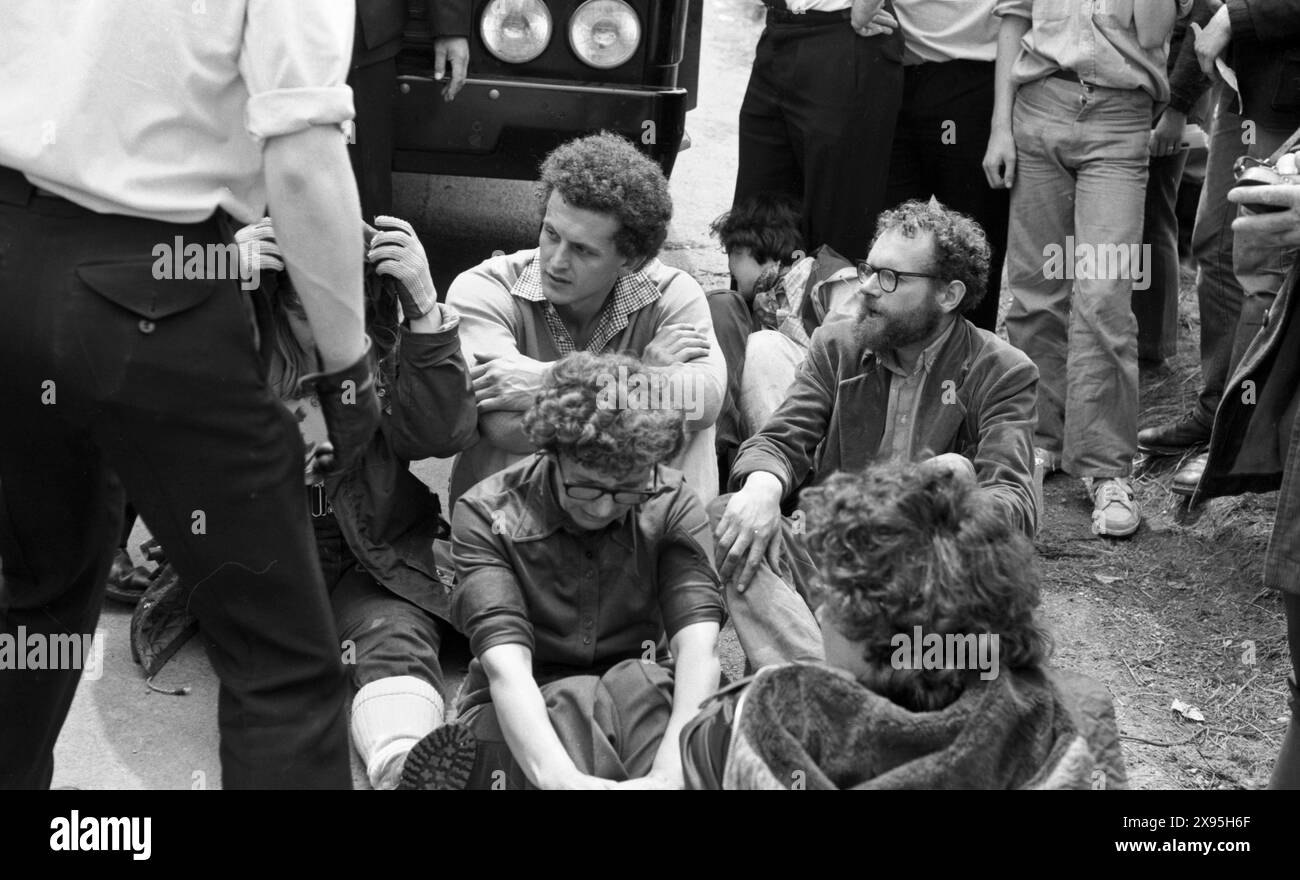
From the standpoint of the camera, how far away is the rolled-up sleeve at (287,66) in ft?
7.16

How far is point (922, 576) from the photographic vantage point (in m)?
2.22

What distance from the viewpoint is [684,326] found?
404cm

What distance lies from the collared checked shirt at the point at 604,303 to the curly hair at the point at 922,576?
1.77m

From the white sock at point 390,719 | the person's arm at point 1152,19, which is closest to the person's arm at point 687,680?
the white sock at point 390,719

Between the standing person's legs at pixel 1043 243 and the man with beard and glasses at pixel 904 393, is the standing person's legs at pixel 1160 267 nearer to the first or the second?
the standing person's legs at pixel 1043 243

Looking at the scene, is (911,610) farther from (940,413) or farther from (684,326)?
(684,326)

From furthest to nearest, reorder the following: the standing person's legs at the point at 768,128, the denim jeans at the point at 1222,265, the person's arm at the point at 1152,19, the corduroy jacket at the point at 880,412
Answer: the standing person's legs at the point at 768,128
the person's arm at the point at 1152,19
the denim jeans at the point at 1222,265
the corduroy jacket at the point at 880,412

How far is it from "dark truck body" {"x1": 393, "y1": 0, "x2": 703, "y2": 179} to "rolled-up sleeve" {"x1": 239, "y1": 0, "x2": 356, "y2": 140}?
294cm

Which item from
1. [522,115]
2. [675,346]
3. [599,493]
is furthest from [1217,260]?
[599,493]

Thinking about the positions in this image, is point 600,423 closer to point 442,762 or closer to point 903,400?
point 442,762

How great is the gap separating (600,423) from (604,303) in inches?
44.0
